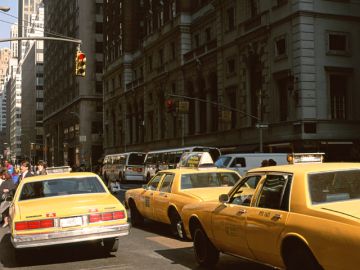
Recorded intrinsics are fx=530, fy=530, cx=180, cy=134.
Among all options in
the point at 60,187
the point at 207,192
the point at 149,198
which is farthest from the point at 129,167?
the point at 60,187

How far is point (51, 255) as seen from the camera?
10203 mm

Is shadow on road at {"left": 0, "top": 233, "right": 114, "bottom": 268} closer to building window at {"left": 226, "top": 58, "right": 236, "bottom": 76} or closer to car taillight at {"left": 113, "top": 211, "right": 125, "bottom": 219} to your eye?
car taillight at {"left": 113, "top": 211, "right": 125, "bottom": 219}

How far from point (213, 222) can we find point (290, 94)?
27.8 m

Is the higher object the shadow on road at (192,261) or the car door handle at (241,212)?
the car door handle at (241,212)

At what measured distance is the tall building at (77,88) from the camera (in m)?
91.8

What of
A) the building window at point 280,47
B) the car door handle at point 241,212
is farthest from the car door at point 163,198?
the building window at point 280,47

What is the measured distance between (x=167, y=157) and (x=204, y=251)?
1261 inches

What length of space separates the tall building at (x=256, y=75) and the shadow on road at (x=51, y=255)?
23.3m

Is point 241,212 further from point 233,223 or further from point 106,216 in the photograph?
point 106,216

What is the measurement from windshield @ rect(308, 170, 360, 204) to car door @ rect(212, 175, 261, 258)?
1257 mm

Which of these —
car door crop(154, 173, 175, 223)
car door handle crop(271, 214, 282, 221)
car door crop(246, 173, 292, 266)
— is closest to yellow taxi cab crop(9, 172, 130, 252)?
car door crop(154, 173, 175, 223)

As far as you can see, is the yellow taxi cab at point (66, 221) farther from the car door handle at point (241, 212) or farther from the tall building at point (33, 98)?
the tall building at point (33, 98)

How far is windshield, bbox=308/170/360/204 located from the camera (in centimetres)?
639

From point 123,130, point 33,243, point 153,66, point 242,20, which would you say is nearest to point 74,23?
point 123,130
